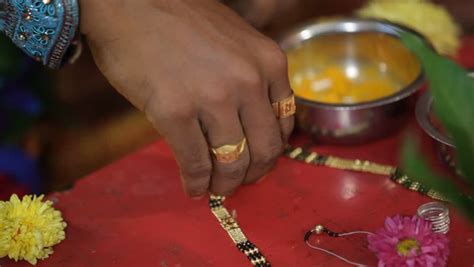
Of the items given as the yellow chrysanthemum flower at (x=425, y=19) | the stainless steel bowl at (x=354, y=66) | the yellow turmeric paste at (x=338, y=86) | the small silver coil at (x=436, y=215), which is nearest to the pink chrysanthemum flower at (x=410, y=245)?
the small silver coil at (x=436, y=215)

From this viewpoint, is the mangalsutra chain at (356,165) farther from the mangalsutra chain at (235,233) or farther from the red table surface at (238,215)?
the mangalsutra chain at (235,233)

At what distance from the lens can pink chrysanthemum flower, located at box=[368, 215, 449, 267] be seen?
79 cm

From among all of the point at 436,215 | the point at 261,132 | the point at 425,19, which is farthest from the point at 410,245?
the point at 425,19

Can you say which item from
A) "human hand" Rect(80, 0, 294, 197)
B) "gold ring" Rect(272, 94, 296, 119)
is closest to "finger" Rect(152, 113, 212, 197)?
"human hand" Rect(80, 0, 294, 197)

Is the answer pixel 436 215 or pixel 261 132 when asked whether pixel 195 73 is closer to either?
pixel 261 132

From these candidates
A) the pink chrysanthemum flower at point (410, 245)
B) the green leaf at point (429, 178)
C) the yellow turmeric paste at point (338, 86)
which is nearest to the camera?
the green leaf at point (429, 178)

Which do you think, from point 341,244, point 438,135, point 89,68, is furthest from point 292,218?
point 89,68

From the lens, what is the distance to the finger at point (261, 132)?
33.8 inches

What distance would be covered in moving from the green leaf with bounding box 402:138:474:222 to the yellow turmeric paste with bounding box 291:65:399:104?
1.49ft

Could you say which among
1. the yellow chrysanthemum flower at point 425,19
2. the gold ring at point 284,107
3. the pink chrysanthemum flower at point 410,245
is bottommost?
the pink chrysanthemum flower at point 410,245

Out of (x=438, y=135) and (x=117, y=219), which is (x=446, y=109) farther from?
(x=117, y=219)

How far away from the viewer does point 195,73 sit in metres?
0.83

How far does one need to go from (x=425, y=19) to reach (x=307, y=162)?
36cm

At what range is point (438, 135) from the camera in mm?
959
